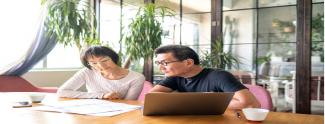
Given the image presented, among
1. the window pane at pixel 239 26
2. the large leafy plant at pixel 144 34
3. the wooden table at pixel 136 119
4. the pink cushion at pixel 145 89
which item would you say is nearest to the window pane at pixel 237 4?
the window pane at pixel 239 26

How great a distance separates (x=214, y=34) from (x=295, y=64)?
958 mm

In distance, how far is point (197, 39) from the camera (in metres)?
4.04

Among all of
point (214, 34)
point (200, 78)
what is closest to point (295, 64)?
point (214, 34)

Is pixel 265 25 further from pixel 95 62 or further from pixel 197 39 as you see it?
pixel 95 62

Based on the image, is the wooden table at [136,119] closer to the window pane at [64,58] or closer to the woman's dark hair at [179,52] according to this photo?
the woman's dark hair at [179,52]

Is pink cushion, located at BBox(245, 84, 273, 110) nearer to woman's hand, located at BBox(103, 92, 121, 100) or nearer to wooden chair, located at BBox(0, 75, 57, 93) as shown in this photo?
woman's hand, located at BBox(103, 92, 121, 100)

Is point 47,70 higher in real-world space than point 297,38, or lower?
lower

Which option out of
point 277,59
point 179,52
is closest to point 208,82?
point 179,52

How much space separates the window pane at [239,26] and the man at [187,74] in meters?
1.94

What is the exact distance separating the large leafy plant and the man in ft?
5.35

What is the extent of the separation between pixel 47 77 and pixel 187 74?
A: 2526mm

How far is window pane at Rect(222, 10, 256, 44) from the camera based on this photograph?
3.76m

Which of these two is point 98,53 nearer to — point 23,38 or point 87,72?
point 87,72

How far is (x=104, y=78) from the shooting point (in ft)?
7.86
